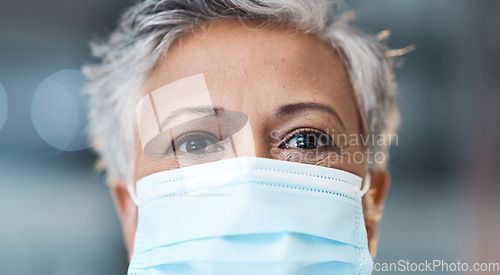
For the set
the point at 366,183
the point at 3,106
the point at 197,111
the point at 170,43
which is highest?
the point at 3,106

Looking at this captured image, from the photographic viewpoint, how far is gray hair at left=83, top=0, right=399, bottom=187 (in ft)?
3.88

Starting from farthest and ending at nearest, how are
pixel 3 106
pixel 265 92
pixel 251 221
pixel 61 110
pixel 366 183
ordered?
pixel 61 110
pixel 3 106
pixel 366 183
pixel 265 92
pixel 251 221

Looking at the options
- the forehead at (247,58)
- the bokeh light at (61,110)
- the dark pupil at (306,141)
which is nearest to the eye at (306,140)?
the dark pupil at (306,141)

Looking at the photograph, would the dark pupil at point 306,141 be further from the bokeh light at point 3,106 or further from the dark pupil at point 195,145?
the bokeh light at point 3,106

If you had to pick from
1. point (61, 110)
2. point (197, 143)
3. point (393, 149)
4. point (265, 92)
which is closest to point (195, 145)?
point (197, 143)

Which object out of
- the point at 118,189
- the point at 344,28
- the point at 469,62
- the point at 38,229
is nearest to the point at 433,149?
the point at 469,62

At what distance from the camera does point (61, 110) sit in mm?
1905

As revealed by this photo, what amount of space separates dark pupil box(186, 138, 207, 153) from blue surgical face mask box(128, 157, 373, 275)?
0.22ft

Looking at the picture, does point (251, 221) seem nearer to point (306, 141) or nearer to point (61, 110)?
point (306, 141)

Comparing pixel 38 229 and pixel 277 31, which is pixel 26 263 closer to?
pixel 38 229

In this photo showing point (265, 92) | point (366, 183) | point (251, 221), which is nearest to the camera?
point (251, 221)

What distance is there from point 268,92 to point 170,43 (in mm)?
343

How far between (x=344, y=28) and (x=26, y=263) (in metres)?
1.63

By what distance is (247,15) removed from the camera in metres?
1.16
